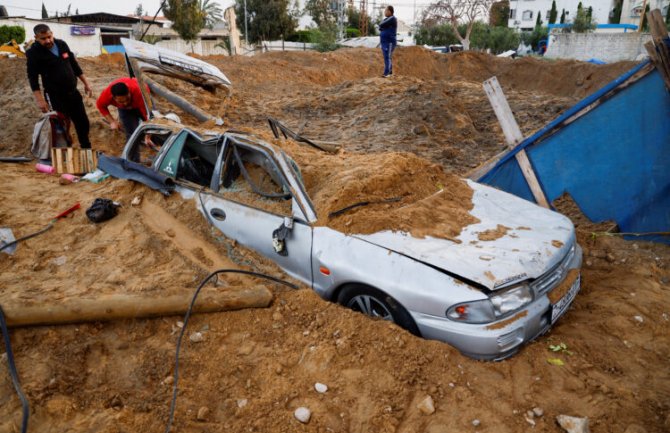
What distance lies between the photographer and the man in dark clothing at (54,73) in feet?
20.2

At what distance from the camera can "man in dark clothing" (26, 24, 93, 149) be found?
20.2ft

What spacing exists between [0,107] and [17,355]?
10291 millimetres

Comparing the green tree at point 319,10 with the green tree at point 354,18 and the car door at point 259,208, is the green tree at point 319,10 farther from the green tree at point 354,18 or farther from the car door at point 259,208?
the car door at point 259,208

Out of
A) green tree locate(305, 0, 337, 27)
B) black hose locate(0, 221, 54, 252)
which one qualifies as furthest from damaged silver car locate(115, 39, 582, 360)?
green tree locate(305, 0, 337, 27)

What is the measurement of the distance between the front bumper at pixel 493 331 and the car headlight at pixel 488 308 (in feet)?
0.11

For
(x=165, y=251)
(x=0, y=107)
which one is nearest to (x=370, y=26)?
(x=0, y=107)

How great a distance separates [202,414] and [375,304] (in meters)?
1.32

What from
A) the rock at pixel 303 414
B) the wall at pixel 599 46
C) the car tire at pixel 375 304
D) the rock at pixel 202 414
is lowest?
the rock at pixel 202 414

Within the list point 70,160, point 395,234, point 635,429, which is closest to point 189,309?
point 395,234

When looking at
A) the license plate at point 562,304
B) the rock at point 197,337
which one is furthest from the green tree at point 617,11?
the rock at point 197,337

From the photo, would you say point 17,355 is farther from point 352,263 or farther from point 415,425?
point 415,425

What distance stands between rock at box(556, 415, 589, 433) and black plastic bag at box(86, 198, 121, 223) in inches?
178

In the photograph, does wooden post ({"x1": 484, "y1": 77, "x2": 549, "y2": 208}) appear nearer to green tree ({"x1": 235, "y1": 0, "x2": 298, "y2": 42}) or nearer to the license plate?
the license plate

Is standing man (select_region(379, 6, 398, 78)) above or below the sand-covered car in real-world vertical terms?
above
